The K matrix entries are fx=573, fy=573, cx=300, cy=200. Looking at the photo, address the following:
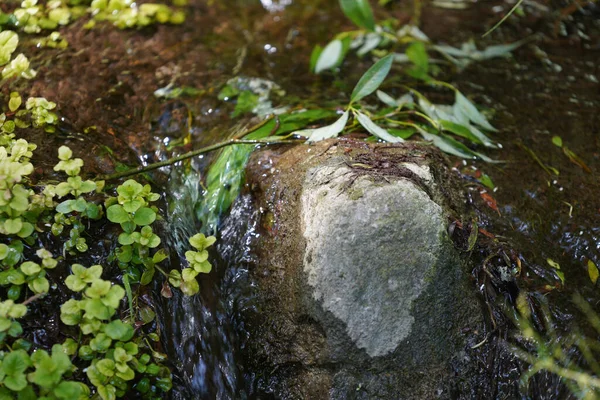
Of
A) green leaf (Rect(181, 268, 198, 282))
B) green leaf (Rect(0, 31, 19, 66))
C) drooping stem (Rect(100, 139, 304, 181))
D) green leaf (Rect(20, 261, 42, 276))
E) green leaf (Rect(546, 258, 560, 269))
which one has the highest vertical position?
green leaf (Rect(0, 31, 19, 66))

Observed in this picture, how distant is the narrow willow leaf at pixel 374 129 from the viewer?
91.3 inches

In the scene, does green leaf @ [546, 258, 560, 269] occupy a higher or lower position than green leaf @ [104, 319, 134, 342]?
lower

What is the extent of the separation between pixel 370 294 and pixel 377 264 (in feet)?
0.33

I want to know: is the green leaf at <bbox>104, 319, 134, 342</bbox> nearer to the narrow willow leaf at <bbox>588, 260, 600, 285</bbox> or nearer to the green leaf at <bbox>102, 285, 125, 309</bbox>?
the green leaf at <bbox>102, 285, 125, 309</bbox>

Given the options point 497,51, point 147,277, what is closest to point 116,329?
point 147,277

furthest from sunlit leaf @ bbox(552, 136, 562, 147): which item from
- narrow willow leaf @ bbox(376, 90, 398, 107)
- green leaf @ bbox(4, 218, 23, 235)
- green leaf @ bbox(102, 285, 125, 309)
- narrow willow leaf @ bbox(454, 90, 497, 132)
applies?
green leaf @ bbox(4, 218, 23, 235)

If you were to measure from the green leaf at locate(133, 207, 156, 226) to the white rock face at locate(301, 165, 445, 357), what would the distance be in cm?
59

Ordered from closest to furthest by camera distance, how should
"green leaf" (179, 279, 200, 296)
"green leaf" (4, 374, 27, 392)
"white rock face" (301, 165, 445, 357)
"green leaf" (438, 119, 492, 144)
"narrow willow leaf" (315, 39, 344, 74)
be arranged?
"green leaf" (4, 374, 27, 392) → "white rock face" (301, 165, 445, 357) → "green leaf" (179, 279, 200, 296) → "green leaf" (438, 119, 492, 144) → "narrow willow leaf" (315, 39, 344, 74)

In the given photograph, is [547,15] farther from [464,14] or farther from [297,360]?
[297,360]

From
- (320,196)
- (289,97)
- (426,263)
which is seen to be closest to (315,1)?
(289,97)

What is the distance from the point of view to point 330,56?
10.2 feet

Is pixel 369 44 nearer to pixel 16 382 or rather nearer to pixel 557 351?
pixel 557 351

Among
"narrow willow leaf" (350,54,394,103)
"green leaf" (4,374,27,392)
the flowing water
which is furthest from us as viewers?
"narrow willow leaf" (350,54,394,103)

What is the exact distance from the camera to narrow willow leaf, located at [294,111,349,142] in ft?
7.61
